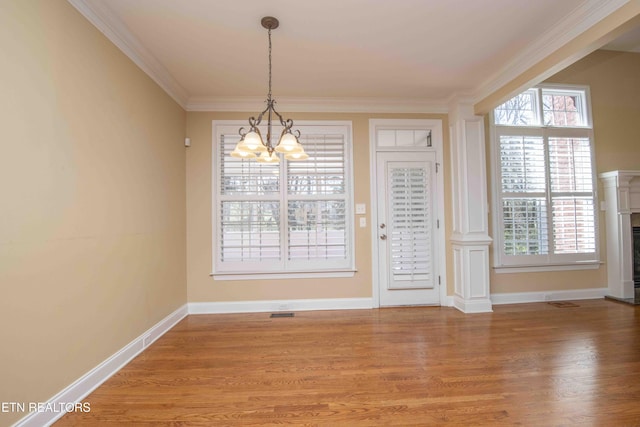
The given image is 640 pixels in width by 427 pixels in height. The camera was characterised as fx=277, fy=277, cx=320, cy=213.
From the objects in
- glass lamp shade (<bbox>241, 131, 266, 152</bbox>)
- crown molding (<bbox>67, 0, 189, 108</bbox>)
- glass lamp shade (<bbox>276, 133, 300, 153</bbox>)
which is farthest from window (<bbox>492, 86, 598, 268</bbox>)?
crown molding (<bbox>67, 0, 189, 108</bbox>)

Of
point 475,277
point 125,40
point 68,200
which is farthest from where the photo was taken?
point 475,277

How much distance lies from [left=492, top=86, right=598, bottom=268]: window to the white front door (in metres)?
0.93

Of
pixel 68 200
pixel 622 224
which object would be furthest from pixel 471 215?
pixel 68 200

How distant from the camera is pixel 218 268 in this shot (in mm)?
3443

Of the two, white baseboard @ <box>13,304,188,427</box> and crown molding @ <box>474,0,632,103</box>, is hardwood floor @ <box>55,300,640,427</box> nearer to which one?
white baseboard @ <box>13,304,188,427</box>

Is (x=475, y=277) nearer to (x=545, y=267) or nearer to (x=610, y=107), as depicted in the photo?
(x=545, y=267)

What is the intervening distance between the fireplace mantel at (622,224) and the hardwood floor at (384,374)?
0.79 meters

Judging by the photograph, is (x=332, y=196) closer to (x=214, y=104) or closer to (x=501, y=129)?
(x=214, y=104)

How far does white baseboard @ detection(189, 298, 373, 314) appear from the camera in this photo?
344 cm

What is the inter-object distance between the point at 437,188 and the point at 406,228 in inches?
26.6

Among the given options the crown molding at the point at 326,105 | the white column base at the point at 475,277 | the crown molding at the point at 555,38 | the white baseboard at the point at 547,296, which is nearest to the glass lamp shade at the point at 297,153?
the crown molding at the point at 326,105

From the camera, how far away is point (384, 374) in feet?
6.66

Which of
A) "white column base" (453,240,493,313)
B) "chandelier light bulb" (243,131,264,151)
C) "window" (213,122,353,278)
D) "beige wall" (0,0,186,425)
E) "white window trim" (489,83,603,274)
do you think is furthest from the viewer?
"white window trim" (489,83,603,274)

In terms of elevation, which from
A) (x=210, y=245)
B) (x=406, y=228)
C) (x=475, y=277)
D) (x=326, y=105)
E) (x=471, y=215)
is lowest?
(x=475, y=277)
